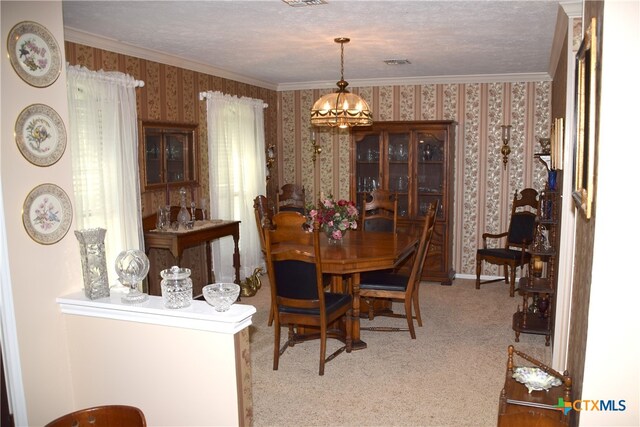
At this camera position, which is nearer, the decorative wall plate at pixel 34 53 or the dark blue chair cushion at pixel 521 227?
the decorative wall plate at pixel 34 53

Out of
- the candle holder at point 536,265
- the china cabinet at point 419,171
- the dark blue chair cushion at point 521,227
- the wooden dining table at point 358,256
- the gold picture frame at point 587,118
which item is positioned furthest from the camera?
the china cabinet at point 419,171

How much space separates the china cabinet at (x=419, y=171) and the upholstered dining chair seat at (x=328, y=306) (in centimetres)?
251

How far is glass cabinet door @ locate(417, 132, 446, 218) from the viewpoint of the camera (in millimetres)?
6375

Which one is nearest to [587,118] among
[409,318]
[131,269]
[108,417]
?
[108,417]

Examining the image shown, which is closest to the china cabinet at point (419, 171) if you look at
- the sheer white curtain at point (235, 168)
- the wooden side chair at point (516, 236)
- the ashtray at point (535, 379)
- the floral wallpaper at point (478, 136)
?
the floral wallpaper at point (478, 136)

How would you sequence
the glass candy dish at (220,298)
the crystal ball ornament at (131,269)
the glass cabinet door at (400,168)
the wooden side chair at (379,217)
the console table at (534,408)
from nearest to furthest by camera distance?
the console table at (534,408), the glass candy dish at (220,298), the crystal ball ornament at (131,269), the wooden side chair at (379,217), the glass cabinet door at (400,168)

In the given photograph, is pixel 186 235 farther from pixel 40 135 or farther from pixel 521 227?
pixel 521 227

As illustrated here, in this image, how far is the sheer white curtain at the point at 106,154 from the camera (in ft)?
13.4

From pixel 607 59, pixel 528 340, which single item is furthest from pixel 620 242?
pixel 528 340

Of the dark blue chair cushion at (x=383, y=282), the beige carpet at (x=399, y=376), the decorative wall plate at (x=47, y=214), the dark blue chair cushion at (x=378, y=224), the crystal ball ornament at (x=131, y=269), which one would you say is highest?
the decorative wall plate at (x=47, y=214)

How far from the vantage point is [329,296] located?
163 inches

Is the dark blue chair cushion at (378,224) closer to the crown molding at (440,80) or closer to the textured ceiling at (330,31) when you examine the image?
the textured ceiling at (330,31)

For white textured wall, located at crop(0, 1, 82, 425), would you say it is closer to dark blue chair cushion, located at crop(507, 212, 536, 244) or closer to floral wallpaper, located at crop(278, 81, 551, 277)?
floral wallpaper, located at crop(278, 81, 551, 277)

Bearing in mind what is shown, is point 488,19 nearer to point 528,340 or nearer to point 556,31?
point 556,31
